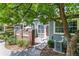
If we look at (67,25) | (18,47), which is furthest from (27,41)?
(67,25)

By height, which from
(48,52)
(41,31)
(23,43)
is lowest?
(48,52)

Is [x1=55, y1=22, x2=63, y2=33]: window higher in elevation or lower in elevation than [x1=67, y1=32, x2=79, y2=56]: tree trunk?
higher

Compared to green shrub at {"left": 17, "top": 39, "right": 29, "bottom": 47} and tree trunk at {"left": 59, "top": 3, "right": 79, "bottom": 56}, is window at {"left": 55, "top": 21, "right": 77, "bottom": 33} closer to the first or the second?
tree trunk at {"left": 59, "top": 3, "right": 79, "bottom": 56}

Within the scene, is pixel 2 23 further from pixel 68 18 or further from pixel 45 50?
pixel 68 18

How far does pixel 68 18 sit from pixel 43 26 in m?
0.31

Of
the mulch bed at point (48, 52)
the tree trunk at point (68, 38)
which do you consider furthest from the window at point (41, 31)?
the tree trunk at point (68, 38)

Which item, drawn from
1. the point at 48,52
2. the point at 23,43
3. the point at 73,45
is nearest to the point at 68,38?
the point at 73,45

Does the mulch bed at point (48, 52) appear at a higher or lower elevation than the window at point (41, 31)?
lower

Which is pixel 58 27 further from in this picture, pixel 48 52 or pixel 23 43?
pixel 23 43

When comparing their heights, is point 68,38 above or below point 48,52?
above

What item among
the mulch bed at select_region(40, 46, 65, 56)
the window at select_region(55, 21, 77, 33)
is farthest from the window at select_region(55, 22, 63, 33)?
the mulch bed at select_region(40, 46, 65, 56)

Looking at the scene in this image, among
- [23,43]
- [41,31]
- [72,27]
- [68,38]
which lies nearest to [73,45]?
→ [68,38]

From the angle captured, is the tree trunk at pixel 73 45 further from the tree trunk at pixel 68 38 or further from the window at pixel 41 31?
the window at pixel 41 31

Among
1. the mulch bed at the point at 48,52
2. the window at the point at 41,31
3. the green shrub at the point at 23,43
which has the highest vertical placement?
the window at the point at 41,31
